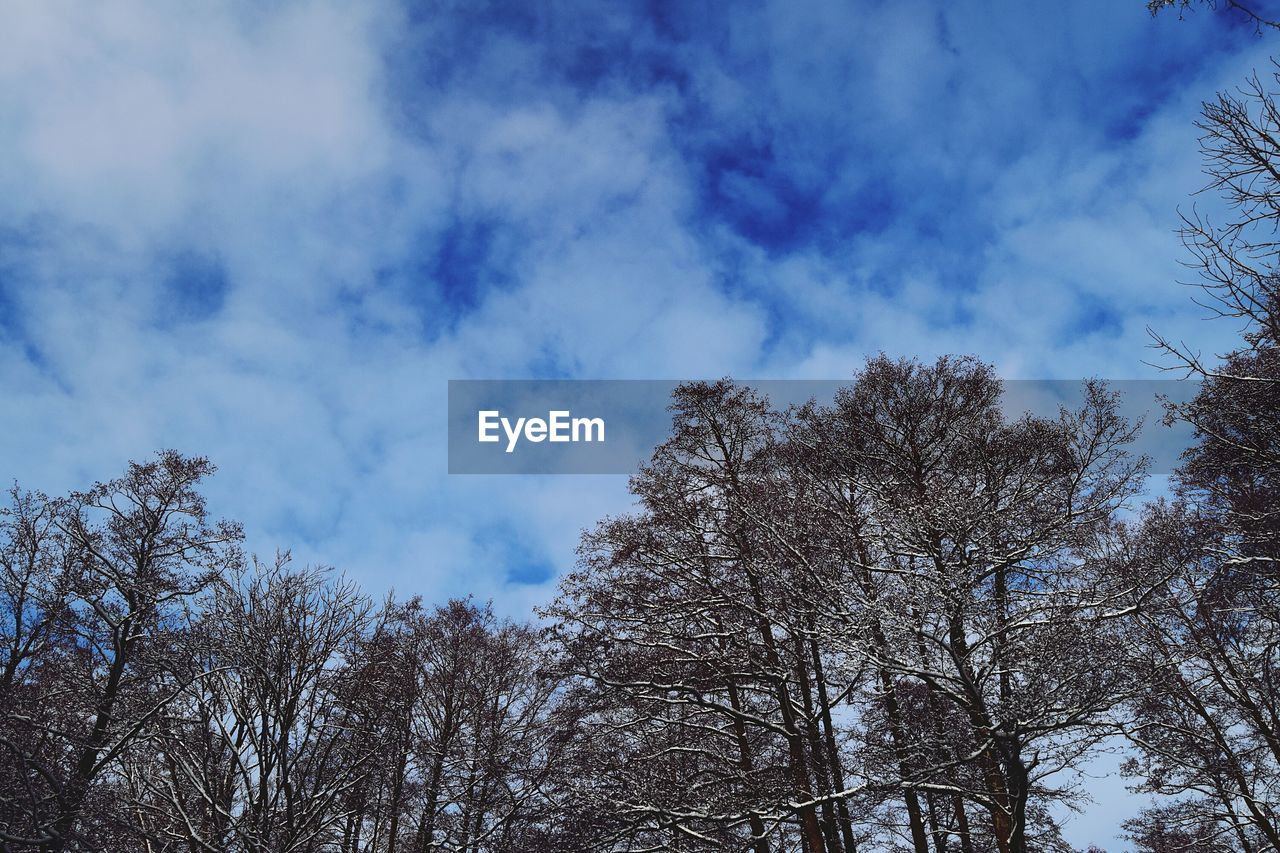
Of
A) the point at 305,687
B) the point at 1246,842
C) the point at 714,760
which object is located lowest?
the point at 1246,842

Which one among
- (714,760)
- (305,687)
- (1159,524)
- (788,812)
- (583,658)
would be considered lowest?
(788,812)

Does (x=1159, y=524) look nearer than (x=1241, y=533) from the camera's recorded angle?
No

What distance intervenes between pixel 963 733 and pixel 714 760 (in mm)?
5746

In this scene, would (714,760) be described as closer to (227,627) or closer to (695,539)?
(695,539)

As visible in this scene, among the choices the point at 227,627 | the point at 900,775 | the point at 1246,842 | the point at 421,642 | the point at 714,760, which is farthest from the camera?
the point at 421,642

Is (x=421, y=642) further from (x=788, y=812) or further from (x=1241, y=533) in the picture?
(x=1241, y=533)

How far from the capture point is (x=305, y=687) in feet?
41.9

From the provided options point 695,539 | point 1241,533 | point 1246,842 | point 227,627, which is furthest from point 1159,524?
point 227,627

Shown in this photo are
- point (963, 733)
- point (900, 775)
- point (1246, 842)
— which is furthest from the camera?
point (1246, 842)

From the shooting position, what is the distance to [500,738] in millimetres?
19266

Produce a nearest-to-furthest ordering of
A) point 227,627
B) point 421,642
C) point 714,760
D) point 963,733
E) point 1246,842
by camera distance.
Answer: point 963,733 → point 227,627 → point 1246,842 → point 714,760 → point 421,642

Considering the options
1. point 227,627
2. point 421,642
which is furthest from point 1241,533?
point 421,642

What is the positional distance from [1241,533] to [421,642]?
18753mm

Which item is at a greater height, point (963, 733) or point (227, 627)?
point (227, 627)
